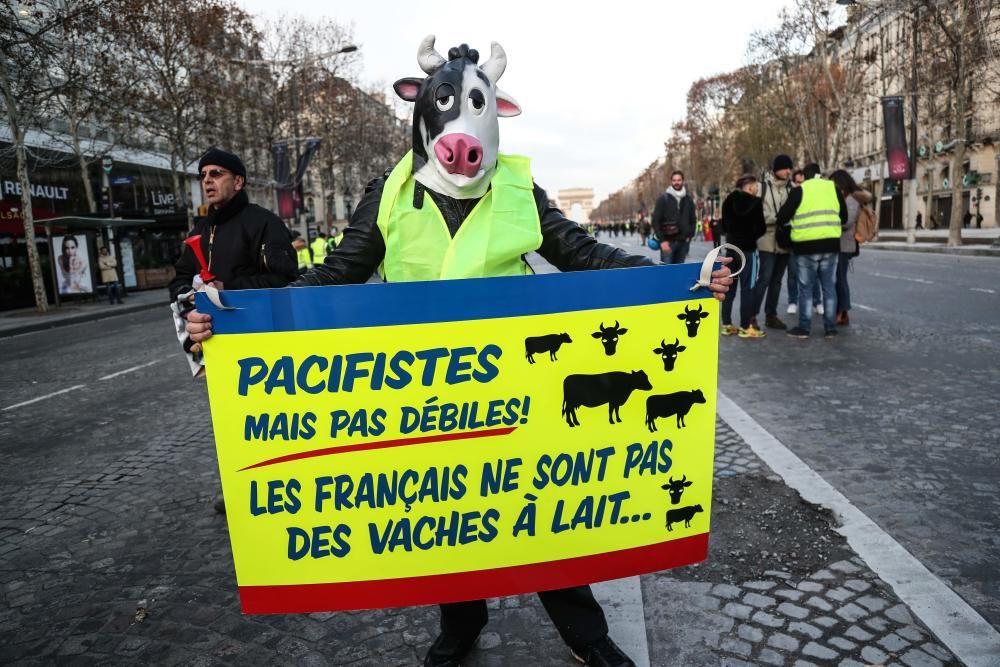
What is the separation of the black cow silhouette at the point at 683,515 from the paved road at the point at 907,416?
115 cm

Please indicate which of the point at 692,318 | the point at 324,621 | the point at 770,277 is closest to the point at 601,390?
the point at 692,318

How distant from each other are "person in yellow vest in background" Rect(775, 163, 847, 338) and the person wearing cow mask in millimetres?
6042

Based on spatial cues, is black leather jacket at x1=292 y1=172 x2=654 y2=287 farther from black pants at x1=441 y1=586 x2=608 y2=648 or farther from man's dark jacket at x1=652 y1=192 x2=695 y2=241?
man's dark jacket at x1=652 y1=192 x2=695 y2=241

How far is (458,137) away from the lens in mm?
2293

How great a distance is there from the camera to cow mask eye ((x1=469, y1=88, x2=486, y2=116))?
239cm

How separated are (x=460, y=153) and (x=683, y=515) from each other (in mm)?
1322

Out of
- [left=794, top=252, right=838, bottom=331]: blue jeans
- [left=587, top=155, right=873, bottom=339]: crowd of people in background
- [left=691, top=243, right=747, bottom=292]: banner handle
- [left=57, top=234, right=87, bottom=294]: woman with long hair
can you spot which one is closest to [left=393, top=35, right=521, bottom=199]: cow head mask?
[left=691, top=243, right=747, bottom=292]: banner handle

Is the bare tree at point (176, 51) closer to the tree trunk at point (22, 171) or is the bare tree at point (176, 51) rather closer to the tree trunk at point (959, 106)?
the tree trunk at point (22, 171)

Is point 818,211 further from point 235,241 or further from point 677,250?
point 235,241

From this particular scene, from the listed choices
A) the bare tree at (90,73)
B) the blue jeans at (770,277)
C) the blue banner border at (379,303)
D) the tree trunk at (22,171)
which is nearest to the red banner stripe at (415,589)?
the blue banner border at (379,303)

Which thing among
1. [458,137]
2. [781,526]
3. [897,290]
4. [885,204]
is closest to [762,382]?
[781,526]

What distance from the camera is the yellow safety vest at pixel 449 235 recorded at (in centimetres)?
228

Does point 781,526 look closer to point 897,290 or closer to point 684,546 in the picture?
point 684,546

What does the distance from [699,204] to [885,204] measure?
971 inches
